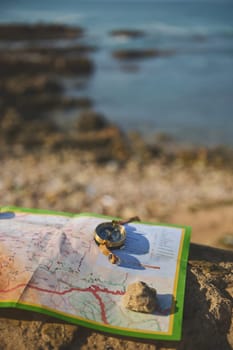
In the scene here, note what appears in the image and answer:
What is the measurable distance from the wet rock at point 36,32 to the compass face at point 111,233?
2119cm

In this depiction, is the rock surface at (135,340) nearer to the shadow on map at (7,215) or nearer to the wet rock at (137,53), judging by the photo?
the shadow on map at (7,215)

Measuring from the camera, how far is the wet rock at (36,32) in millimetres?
21141

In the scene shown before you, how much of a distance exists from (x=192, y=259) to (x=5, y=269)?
804 millimetres

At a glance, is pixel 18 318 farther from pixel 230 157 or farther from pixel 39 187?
pixel 230 157

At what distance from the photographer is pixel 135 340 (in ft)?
4.01

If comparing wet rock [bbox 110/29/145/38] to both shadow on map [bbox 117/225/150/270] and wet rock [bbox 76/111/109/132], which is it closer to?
wet rock [bbox 76/111/109/132]

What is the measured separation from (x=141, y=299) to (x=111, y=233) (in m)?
0.41

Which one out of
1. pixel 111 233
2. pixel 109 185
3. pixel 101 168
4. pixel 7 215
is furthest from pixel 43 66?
pixel 111 233

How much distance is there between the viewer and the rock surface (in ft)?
3.98

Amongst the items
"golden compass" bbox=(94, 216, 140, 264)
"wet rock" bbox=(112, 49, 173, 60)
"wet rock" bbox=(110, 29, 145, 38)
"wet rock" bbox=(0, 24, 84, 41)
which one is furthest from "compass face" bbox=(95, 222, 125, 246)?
"wet rock" bbox=(110, 29, 145, 38)

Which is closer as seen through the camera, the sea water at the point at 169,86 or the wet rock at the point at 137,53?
the sea water at the point at 169,86

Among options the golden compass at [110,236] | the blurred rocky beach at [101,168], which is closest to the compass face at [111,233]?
the golden compass at [110,236]

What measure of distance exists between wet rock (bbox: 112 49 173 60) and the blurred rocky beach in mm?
7973

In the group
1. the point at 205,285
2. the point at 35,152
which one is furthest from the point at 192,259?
the point at 35,152
